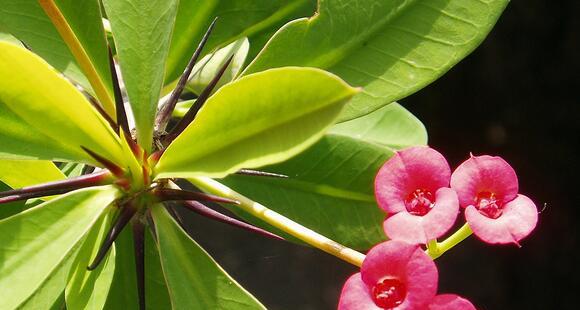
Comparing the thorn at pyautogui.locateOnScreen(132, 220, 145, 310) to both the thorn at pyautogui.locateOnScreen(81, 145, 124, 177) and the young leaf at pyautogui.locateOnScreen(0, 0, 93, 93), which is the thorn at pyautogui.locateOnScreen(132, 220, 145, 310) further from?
the young leaf at pyautogui.locateOnScreen(0, 0, 93, 93)

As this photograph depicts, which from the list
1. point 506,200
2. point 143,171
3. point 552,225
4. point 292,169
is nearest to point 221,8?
point 292,169

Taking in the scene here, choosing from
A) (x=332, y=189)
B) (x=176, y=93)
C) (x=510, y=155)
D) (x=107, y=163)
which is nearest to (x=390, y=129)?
(x=332, y=189)

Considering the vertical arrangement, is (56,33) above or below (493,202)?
above

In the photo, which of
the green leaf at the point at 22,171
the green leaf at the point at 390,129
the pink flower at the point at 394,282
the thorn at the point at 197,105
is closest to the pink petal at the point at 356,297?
the pink flower at the point at 394,282

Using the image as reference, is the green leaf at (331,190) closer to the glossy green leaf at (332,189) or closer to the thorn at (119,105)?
the glossy green leaf at (332,189)

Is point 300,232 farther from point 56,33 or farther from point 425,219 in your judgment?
point 56,33

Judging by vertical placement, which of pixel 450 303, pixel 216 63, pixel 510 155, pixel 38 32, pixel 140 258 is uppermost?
pixel 38 32
